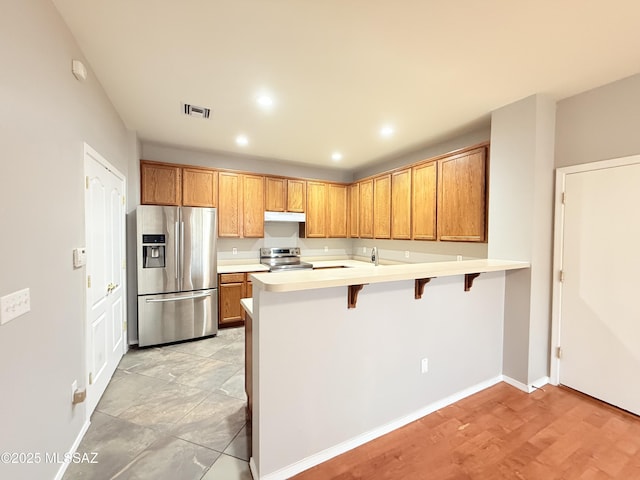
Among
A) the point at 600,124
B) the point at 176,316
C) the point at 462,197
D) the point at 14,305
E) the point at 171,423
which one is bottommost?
the point at 171,423

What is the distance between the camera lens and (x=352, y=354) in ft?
6.11

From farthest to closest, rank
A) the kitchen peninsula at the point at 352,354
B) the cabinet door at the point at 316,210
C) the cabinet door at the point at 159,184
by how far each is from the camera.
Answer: the cabinet door at the point at 316,210, the cabinet door at the point at 159,184, the kitchen peninsula at the point at 352,354

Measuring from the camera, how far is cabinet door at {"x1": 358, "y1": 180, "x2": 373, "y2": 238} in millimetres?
4779

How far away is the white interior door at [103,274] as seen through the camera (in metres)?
2.15

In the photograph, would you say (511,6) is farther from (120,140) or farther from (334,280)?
(120,140)

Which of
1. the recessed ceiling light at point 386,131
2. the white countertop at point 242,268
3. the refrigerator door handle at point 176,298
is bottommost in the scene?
the refrigerator door handle at point 176,298

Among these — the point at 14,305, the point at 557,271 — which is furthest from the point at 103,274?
the point at 557,271

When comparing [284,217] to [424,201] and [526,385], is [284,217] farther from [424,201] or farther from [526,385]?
[526,385]

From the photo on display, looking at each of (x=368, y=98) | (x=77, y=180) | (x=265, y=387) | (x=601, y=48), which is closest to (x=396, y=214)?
(x=368, y=98)

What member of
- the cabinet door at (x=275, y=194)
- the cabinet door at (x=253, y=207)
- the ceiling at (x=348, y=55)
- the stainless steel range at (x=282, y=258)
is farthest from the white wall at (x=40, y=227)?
the stainless steel range at (x=282, y=258)

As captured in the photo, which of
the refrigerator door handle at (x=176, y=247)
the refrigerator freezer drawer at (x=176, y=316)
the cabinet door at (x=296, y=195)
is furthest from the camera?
the cabinet door at (x=296, y=195)

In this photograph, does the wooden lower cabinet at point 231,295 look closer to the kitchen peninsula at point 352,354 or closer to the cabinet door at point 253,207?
the cabinet door at point 253,207

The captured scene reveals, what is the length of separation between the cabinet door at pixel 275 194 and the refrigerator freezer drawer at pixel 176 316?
172 centimetres

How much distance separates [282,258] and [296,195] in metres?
1.19
